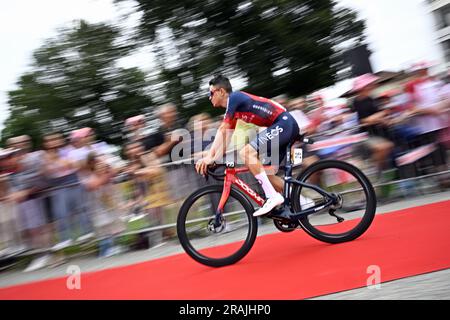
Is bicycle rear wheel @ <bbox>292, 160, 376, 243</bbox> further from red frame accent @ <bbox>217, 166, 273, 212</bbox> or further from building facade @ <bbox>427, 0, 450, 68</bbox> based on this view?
building facade @ <bbox>427, 0, 450, 68</bbox>

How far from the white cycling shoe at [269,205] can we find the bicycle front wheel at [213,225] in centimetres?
9

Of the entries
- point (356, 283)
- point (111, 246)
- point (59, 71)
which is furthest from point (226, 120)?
point (59, 71)

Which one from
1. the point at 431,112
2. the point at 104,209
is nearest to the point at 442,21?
the point at 431,112

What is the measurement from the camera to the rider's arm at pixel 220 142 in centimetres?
521

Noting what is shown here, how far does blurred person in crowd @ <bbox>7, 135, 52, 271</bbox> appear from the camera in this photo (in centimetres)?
734

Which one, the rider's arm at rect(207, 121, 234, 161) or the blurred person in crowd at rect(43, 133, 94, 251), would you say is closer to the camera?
the rider's arm at rect(207, 121, 234, 161)

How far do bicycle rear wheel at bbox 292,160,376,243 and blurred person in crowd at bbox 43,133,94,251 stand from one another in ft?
11.3

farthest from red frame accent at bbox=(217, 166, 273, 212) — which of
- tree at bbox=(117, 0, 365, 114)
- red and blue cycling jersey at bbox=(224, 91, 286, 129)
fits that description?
tree at bbox=(117, 0, 365, 114)

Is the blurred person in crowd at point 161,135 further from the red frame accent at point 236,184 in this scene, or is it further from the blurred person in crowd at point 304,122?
the red frame accent at point 236,184

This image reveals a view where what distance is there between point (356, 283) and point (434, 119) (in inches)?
174

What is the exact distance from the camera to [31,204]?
7391mm

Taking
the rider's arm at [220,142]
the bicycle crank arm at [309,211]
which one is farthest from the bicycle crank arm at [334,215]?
the rider's arm at [220,142]

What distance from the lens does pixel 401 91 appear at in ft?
25.9

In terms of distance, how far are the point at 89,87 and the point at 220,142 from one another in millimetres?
20008
